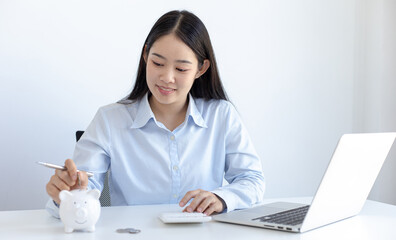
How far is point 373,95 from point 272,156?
2.20ft

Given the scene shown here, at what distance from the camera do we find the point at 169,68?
1612mm

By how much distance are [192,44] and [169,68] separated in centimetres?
12

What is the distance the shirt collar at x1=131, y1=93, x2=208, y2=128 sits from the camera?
1.71 meters

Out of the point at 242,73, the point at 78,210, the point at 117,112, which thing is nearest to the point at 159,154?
the point at 117,112

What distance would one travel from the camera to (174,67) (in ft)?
5.33

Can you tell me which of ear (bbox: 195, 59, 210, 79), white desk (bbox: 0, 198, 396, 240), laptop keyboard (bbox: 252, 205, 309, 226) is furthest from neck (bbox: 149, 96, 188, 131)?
laptop keyboard (bbox: 252, 205, 309, 226)

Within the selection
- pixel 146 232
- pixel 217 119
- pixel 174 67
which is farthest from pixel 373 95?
pixel 146 232

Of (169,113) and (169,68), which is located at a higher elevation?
(169,68)

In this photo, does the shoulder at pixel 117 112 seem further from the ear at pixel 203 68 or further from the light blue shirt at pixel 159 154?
the ear at pixel 203 68

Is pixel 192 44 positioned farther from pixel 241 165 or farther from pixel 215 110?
pixel 241 165

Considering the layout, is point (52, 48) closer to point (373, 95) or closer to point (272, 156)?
point (272, 156)

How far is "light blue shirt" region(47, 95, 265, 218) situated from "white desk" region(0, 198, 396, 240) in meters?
0.28

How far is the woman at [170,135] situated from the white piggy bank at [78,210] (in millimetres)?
372

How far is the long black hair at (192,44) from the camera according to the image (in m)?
1.67
